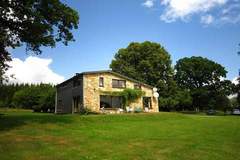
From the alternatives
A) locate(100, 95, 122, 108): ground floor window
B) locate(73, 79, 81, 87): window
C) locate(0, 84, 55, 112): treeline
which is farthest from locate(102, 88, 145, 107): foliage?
locate(0, 84, 55, 112): treeline

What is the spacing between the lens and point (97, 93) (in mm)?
36844

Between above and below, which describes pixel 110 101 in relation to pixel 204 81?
below

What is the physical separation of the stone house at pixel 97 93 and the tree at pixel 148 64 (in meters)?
12.6

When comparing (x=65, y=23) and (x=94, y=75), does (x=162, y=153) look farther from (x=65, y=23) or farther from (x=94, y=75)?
(x=94, y=75)

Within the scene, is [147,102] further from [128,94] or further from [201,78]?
[201,78]

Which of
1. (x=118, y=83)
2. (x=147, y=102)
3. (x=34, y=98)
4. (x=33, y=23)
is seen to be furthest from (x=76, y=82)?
(x=34, y=98)

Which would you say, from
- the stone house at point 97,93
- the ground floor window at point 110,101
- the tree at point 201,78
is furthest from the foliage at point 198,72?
the ground floor window at point 110,101

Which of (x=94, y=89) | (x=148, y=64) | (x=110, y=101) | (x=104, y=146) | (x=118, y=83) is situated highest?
(x=148, y=64)

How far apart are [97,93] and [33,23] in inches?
731

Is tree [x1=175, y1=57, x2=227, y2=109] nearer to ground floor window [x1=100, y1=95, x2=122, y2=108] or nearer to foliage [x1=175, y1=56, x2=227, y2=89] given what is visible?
foliage [x1=175, y1=56, x2=227, y2=89]

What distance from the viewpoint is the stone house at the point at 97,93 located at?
36.0 m

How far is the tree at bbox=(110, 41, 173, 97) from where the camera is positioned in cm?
5566

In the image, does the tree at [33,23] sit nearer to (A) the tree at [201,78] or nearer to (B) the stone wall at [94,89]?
(B) the stone wall at [94,89]

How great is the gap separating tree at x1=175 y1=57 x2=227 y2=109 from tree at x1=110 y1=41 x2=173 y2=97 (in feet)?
33.9
